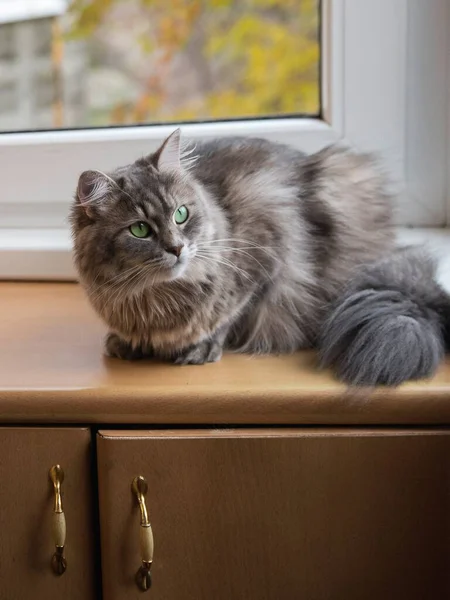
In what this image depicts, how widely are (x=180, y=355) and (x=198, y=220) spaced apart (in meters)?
0.17

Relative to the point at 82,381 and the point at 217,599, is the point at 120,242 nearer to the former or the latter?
the point at 82,381

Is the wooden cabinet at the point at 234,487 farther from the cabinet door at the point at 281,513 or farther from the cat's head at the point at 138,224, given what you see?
the cat's head at the point at 138,224

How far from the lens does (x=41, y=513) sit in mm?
871

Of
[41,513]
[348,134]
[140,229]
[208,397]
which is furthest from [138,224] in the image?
[348,134]

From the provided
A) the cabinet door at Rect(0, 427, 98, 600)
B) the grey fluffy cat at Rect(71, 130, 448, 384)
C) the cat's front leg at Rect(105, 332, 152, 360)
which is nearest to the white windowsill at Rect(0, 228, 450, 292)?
the grey fluffy cat at Rect(71, 130, 448, 384)

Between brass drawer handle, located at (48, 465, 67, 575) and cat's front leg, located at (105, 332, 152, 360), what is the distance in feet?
0.57

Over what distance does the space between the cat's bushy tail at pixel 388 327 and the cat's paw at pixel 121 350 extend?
231 mm

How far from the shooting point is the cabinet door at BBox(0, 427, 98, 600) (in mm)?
861

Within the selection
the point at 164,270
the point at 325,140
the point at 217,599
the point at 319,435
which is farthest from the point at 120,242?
the point at 325,140

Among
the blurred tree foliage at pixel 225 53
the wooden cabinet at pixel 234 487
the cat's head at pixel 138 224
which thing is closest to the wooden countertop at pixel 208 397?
the wooden cabinet at pixel 234 487

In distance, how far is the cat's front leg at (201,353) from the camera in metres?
0.96

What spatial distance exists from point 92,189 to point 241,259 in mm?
210

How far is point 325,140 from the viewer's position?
132 cm

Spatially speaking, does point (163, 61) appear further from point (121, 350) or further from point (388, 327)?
point (388, 327)
